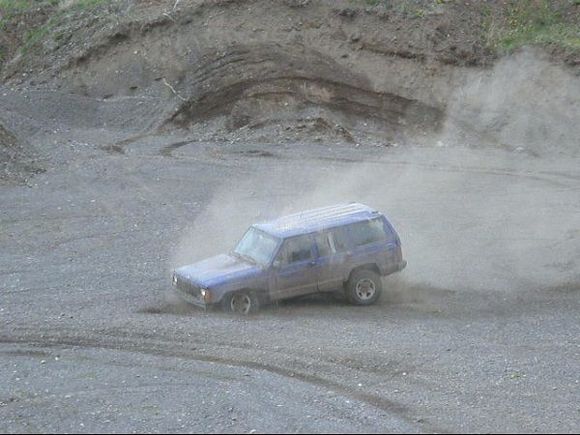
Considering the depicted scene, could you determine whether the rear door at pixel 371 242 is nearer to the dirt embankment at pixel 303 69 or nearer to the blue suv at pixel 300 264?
the blue suv at pixel 300 264

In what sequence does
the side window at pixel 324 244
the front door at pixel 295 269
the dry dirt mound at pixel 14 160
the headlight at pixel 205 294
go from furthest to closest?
the dry dirt mound at pixel 14 160, the side window at pixel 324 244, the front door at pixel 295 269, the headlight at pixel 205 294

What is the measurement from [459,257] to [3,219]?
393 inches

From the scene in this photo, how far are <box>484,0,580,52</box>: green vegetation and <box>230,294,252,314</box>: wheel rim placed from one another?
68.7ft

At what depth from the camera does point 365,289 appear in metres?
15.5

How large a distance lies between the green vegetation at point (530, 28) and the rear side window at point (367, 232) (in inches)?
746

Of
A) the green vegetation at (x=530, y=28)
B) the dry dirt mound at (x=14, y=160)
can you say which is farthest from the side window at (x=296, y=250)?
the green vegetation at (x=530, y=28)

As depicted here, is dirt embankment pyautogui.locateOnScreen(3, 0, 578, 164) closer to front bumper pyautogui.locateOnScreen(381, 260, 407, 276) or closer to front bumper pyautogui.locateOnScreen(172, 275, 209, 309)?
front bumper pyautogui.locateOnScreen(381, 260, 407, 276)

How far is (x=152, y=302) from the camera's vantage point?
610 inches

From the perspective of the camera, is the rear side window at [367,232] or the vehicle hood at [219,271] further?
the rear side window at [367,232]

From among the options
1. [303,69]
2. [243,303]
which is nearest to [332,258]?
[243,303]

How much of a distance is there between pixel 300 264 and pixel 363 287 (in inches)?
44.3

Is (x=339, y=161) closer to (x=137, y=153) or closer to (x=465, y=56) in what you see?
(x=137, y=153)

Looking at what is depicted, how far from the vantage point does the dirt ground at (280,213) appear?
11.3 m

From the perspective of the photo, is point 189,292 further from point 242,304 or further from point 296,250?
point 296,250
